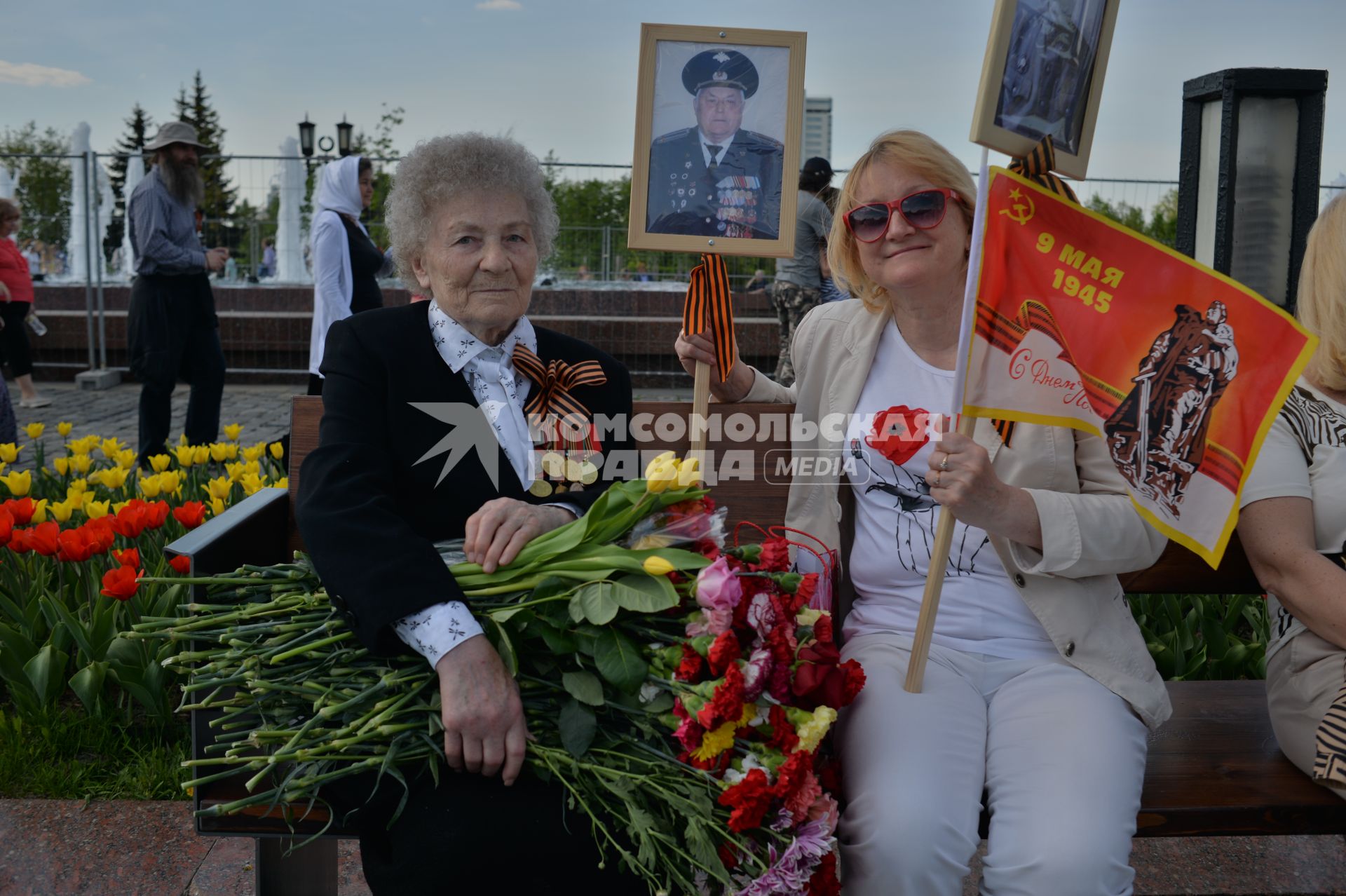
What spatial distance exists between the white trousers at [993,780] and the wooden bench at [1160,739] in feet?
0.47

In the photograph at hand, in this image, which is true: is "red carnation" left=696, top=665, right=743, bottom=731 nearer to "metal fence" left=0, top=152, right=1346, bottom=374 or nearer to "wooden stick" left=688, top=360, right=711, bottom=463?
"wooden stick" left=688, top=360, right=711, bottom=463

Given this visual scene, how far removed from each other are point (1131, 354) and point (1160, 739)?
94 cm

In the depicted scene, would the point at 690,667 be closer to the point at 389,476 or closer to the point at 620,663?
the point at 620,663

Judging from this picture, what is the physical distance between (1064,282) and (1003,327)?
0.14 meters

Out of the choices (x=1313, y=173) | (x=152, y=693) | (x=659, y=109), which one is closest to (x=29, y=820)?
(x=152, y=693)

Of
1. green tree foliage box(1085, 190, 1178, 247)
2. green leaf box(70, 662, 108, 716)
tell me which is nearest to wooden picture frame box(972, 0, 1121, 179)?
green leaf box(70, 662, 108, 716)

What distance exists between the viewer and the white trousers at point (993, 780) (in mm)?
2033

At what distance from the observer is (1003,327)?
224 cm

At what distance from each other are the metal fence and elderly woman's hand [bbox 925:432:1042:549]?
33.0 ft

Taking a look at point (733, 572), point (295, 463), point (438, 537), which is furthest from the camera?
point (295, 463)

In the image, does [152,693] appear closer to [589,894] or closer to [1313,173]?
[589,894]

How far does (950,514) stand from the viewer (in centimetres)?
222

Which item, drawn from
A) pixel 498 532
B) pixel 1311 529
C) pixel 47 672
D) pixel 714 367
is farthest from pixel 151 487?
pixel 1311 529

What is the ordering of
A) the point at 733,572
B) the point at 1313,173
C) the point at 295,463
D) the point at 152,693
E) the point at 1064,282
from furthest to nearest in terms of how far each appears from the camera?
the point at 1313,173
the point at 152,693
the point at 295,463
the point at 1064,282
the point at 733,572
